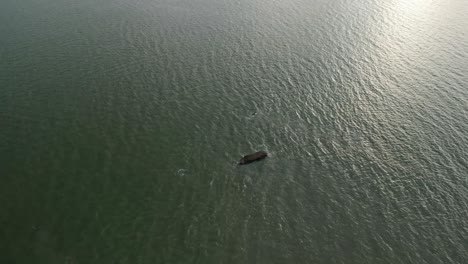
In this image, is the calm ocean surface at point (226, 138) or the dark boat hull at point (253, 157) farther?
the dark boat hull at point (253, 157)

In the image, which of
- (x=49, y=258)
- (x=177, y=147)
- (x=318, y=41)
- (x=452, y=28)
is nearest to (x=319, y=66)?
(x=318, y=41)

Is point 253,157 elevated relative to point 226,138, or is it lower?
elevated

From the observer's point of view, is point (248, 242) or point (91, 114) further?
point (91, 114)

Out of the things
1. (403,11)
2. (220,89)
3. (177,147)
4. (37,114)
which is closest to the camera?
(177,147)

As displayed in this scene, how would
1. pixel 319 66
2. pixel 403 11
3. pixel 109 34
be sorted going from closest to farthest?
1. pixel 319 66
2. pixel 109 34
3. pixel 403 11

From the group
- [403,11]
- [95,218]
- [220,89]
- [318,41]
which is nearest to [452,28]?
[403,11]

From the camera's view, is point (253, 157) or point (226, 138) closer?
point (253, 157)

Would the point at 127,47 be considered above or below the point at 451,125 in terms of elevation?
above

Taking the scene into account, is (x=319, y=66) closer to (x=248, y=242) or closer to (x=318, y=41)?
(x=318, y=41)
